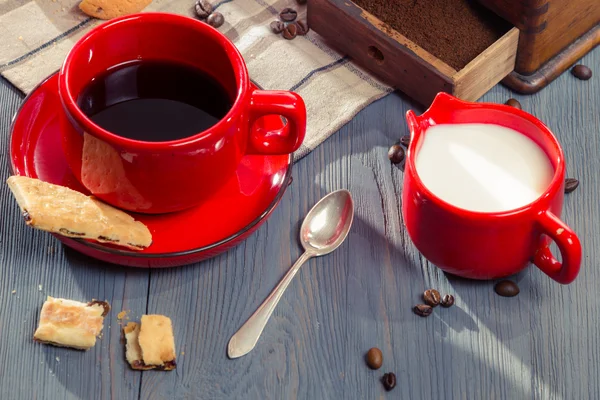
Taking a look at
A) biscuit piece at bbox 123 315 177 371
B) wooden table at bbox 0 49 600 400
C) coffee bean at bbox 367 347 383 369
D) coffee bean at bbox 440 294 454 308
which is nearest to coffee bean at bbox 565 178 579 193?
wooden table at bbox 0 49 600 400

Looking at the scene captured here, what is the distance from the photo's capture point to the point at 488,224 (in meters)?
1.18

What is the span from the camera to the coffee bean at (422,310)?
1312 mm

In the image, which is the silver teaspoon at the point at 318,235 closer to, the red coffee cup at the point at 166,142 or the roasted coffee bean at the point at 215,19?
the red coffee cup at the point at 166,142

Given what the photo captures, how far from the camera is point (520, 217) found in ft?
3.86

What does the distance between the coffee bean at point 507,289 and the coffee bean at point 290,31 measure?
0.64 meters

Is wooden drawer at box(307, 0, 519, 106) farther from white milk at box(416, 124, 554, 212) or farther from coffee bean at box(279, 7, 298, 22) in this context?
white milk at box(416, 124, 554, 212)

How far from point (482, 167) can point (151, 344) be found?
0.56 meters

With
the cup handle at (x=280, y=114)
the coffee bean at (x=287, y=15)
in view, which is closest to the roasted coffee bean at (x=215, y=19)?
the coffee bean at (x=287, y=15)

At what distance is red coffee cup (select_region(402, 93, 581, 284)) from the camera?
118cm

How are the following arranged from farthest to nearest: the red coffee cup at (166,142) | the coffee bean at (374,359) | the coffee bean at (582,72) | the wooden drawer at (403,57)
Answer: the coffee bean at (582,72) < the wooden drawer at (403,57) < the coffee bean at (374,359) < the red coffee cup at (166,142)

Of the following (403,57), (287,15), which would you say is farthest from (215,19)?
(403,57)

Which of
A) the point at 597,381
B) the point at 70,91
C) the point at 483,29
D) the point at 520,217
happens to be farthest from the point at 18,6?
the point at 597,381

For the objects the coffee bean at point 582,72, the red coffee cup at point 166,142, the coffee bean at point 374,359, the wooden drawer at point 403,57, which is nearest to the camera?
the red coffee cup at point 166,142

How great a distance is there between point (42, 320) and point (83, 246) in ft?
0.43
